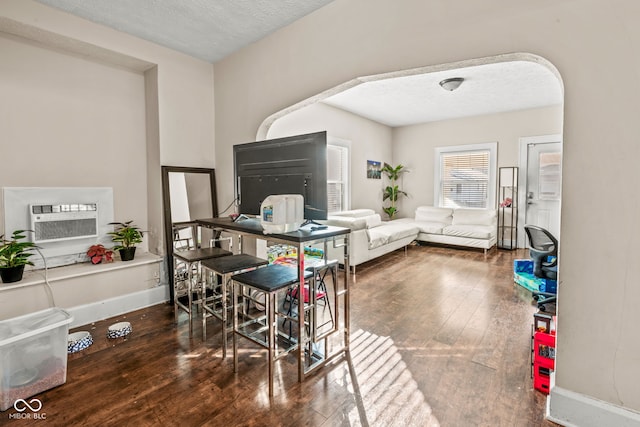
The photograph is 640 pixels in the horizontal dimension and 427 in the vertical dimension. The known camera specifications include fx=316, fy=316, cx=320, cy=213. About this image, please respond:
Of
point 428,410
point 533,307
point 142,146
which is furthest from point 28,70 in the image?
point 533,307

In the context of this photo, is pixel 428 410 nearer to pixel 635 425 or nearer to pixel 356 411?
pixel 356 411

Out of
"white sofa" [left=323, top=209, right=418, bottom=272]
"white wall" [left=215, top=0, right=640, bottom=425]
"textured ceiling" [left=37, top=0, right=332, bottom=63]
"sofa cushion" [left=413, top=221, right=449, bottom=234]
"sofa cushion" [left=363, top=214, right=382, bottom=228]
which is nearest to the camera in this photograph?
"white wall" [left=215, top=0, right=640, bottom=425]

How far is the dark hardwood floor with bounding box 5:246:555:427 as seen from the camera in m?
1.68

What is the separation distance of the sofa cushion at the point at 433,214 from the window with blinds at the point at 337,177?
6.26ft

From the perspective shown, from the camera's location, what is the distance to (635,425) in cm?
142

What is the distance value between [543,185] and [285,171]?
5.78 meters

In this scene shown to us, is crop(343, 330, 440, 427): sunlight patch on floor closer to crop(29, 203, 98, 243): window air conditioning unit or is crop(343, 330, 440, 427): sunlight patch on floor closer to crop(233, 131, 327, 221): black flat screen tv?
crop(233, 131, 327, 221): black flat screen tv

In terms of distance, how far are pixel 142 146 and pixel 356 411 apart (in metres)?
3.31

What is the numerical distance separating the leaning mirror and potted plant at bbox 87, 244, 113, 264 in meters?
0.51

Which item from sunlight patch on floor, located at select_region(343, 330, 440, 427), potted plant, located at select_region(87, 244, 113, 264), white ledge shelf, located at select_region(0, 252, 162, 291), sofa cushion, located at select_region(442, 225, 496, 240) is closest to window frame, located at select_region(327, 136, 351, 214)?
sofa cushion, located at select_region(442, 225, 496, 240)

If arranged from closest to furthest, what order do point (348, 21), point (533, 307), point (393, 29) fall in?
point (393, 29)
point (348, 21)
point (533, 307)

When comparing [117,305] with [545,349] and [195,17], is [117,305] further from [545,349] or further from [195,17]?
[545,349]

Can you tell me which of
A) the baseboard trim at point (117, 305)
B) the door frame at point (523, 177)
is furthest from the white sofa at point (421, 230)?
the baseboard trim at point (117, 305)

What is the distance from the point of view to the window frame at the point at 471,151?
639 cm
